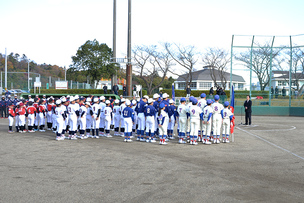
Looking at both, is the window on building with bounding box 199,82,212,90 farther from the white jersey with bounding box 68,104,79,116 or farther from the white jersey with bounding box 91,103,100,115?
the white jersey with bounding box 68,104,79,116

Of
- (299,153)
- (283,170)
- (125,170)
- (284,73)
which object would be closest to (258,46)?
(284,73)

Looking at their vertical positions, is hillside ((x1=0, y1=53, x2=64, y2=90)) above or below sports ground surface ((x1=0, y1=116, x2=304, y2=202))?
above

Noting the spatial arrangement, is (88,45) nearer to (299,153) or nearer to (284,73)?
(284,73)

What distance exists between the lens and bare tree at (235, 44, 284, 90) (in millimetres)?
27891

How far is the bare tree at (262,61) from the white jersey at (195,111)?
16.7 meters

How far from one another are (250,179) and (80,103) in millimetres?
9879

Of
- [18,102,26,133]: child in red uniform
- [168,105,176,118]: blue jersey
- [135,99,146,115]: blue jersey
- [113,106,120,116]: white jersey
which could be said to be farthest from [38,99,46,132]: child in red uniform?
[168,105,176,118]: blue jersey

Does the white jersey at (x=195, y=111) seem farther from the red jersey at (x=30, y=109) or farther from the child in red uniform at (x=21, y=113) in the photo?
the child in red uniform at (x=21, y=113)

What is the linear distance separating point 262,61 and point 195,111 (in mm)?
18294

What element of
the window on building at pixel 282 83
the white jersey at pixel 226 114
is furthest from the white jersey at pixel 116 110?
the window on building at pixel 282 83

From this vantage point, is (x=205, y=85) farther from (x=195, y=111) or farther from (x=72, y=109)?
(x=72, y=109)

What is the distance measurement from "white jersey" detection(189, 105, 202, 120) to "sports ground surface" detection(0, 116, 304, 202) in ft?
4.24

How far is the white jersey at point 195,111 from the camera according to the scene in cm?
1284

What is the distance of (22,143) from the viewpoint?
12.8 metres
